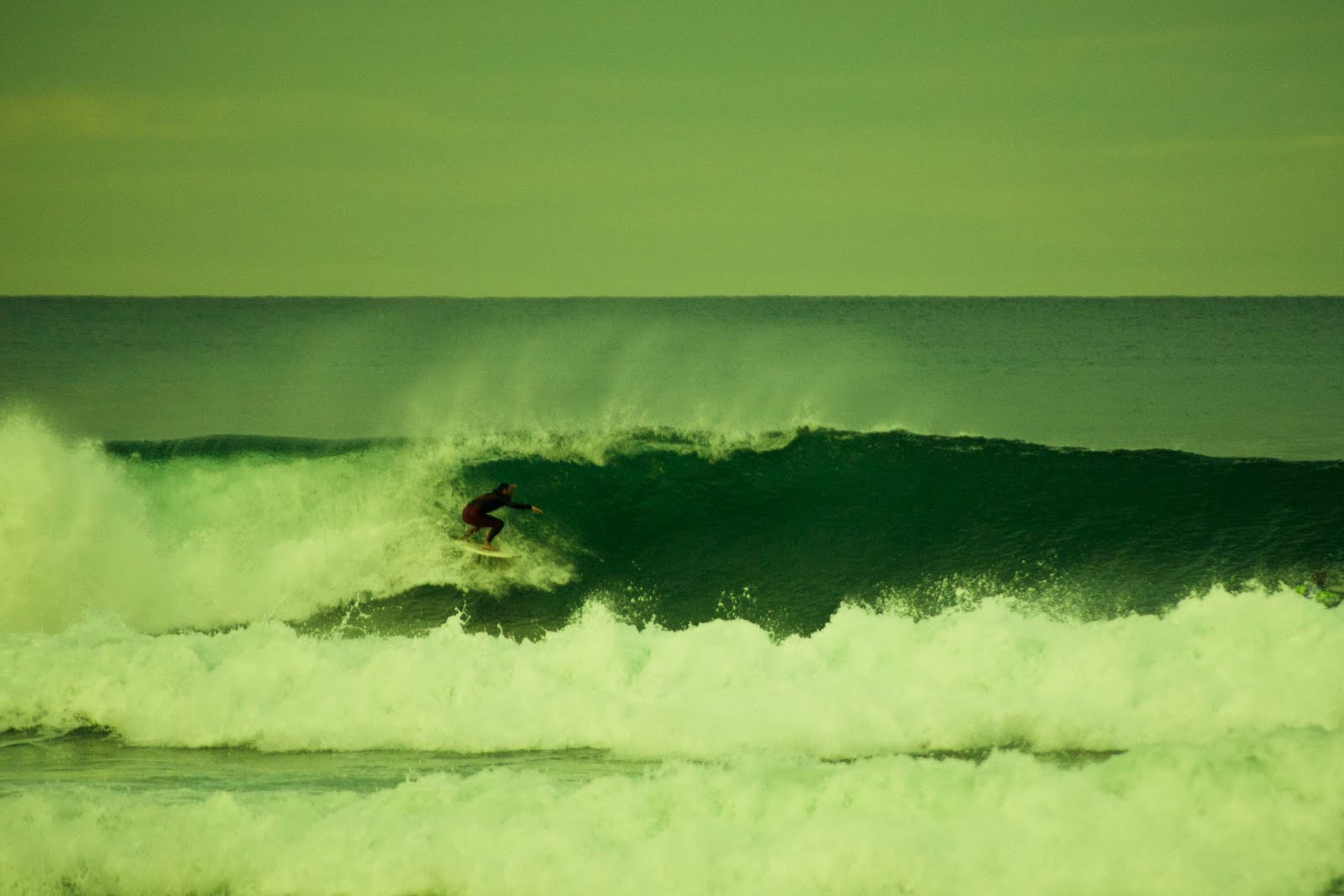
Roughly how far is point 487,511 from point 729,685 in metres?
3.64

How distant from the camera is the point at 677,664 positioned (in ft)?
31.9

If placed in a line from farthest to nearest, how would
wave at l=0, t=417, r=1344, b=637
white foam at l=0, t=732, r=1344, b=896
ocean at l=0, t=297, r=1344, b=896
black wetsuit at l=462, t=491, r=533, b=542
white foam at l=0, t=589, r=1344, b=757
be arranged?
1. wave at l=0, t=417, r=1344, b=637
2. black wetsuit at l=462, t=491, r=533, b=542
3. white foam at l=0, t=589, r=1344, b=757
4. ocean at l=0, t=297, r=1344, b=896
5. white foam at l=0, t=732, r=1344, b=896

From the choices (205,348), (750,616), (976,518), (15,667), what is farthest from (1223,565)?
(205,348)

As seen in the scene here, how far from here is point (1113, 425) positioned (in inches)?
933

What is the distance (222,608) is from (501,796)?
6.66 metres

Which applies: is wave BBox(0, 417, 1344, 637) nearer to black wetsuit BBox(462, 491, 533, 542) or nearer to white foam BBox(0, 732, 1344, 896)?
black wetsuit BBox(462, 491, 533, 542)

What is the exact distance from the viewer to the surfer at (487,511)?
12.0m

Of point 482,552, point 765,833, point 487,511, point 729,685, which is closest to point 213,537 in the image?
point 482,552

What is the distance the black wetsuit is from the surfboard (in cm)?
13

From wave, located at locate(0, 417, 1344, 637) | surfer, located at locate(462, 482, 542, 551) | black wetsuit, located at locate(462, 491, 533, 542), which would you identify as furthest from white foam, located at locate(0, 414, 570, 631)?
black wetsuit, located at locate(462, 491, 533, 542)

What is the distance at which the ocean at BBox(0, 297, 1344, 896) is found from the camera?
6.64 metres

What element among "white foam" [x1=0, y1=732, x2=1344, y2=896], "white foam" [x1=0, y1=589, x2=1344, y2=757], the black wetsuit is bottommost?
"white foam" [x1=0, y1=732, x2=1344, y2=896]

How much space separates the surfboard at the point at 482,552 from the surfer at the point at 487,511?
43 mm

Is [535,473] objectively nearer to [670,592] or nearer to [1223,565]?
[670,592]
